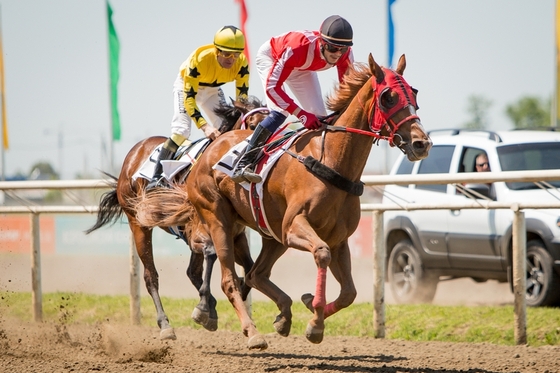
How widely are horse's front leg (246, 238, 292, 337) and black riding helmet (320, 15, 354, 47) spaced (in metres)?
1.81

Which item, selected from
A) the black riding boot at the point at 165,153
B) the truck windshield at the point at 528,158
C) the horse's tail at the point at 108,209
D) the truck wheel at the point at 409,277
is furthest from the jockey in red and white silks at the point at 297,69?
the truck wheel at the point at 409,277

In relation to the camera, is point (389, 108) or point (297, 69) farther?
point (297, 69)

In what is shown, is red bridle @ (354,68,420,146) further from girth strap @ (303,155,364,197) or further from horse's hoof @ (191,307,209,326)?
horse's hoof @ (191,307,209,326)

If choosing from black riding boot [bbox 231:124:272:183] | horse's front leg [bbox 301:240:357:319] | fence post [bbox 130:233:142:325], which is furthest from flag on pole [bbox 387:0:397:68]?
horse's front leg [bbox 301:240:357:319]

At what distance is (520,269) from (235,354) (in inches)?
101

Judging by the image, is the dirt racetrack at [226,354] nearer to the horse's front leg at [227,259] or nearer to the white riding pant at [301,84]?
the horse's front leg at [227,259]

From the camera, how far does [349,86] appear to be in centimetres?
587

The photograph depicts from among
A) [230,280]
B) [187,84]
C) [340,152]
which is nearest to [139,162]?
[187,84]

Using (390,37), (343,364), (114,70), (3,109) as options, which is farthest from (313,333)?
(3,109)

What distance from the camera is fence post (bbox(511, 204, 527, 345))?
21.5ft

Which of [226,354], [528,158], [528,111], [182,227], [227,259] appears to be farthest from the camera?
[528,111]

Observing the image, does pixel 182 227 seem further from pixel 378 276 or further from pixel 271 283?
pixel 378 276

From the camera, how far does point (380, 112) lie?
5422mm

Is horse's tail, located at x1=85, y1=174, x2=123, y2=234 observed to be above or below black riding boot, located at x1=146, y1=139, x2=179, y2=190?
below
